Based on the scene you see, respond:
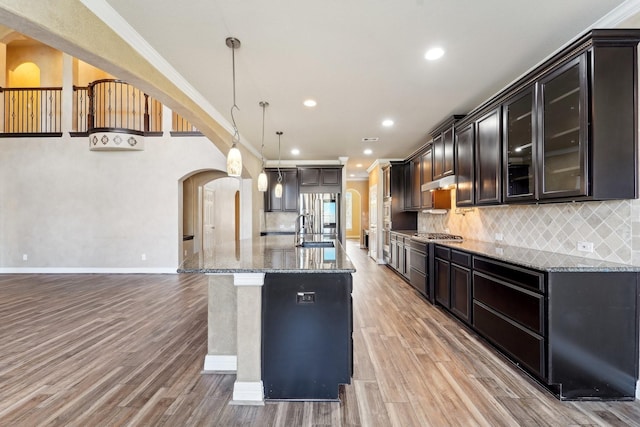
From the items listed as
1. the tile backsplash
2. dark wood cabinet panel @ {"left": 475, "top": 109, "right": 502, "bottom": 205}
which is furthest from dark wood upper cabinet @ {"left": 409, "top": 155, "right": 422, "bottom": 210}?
dark wood cabinet panel @ {"left": 475, "top": 109, "right": 502, "bottom": 205}

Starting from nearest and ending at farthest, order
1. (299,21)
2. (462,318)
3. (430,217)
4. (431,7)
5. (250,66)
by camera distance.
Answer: (431,7)
(299,21)
(250,66)
(462,318)
(430,217)

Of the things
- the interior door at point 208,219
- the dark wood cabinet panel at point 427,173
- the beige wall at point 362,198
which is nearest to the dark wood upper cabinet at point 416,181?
the dark wood cabinet panel at point 427,173

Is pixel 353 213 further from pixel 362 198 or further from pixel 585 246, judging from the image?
pixel 585 246

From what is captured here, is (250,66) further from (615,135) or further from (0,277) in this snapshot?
(0,277)

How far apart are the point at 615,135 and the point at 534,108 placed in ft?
2.16

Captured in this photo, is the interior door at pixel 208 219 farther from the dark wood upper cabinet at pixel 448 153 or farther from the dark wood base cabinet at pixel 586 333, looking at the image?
the dark wood base cabinet at pixel 586 333

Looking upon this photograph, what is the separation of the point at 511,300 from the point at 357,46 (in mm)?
2449

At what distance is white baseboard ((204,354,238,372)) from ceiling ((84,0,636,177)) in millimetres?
2554

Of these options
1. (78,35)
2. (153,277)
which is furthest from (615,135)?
(153,277)

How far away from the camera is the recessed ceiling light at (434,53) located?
2.47 metres

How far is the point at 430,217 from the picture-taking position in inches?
235

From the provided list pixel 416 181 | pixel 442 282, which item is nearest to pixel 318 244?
pixel 442 282

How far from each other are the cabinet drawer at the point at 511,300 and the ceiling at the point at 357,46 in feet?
6.50

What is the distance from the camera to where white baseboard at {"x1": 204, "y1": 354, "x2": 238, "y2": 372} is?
2.43 m
